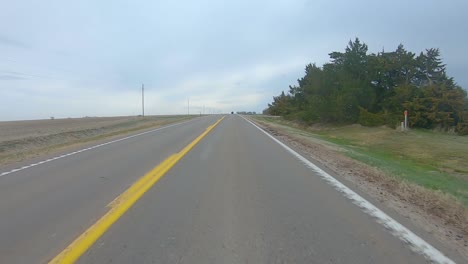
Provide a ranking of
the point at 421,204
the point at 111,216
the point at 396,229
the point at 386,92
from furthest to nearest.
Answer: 1. the point at 386,92
2. the point at 421,204
3. the point at 111,216
4. the point at 396,229

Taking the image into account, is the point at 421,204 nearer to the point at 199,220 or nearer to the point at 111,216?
the point at 199,220

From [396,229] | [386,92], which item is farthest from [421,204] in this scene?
[386,92]

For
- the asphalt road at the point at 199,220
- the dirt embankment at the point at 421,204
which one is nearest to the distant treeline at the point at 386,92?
the dirt embankment at the point at 421,204

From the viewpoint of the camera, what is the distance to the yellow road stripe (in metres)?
4.79

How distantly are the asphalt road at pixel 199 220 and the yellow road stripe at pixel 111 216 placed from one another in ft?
0.34

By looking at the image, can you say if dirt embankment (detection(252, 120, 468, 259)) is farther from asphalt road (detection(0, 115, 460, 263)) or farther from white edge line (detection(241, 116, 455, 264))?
asphalt road (detection(0, 115, 460, 263))

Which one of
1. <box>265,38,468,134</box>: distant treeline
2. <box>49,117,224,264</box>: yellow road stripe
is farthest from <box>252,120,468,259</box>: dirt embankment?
<box>265,38,468,134</box>: distant treeline

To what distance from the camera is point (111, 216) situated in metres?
6.39

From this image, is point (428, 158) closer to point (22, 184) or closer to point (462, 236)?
point (462, 236)

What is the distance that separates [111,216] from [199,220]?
1.36m

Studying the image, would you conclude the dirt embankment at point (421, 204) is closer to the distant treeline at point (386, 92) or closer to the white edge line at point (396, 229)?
the white edge line at point (396, 229)

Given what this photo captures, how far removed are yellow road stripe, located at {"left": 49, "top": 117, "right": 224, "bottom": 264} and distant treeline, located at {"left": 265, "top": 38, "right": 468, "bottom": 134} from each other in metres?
38.8

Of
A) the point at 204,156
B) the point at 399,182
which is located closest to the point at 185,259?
A: the point at 399,182

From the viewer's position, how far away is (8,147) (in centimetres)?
2336
